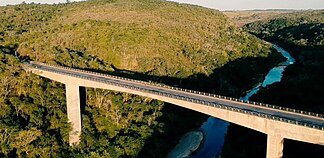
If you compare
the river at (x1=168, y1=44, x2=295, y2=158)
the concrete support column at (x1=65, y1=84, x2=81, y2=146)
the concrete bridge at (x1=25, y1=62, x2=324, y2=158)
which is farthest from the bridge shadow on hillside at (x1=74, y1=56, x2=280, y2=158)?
the concrete support column at (x1=65, y1=84, x2=81, y2=146)

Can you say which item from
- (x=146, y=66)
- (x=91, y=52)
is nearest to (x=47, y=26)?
(x=91, y=52)

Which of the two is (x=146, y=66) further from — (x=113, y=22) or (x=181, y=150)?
(x=181, y=150)

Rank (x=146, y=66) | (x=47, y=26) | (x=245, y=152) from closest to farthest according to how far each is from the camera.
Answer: (x=245, y=152)
(x=146, y=66)
(x=47, y=26)

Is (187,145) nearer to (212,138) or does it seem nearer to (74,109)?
(212,138)

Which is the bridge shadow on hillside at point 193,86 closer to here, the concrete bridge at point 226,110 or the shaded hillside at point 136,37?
the shaded hillside at point 136,37

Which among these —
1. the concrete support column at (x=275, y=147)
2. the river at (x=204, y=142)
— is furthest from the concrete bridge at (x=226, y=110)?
the river at (x=204, y=142)
